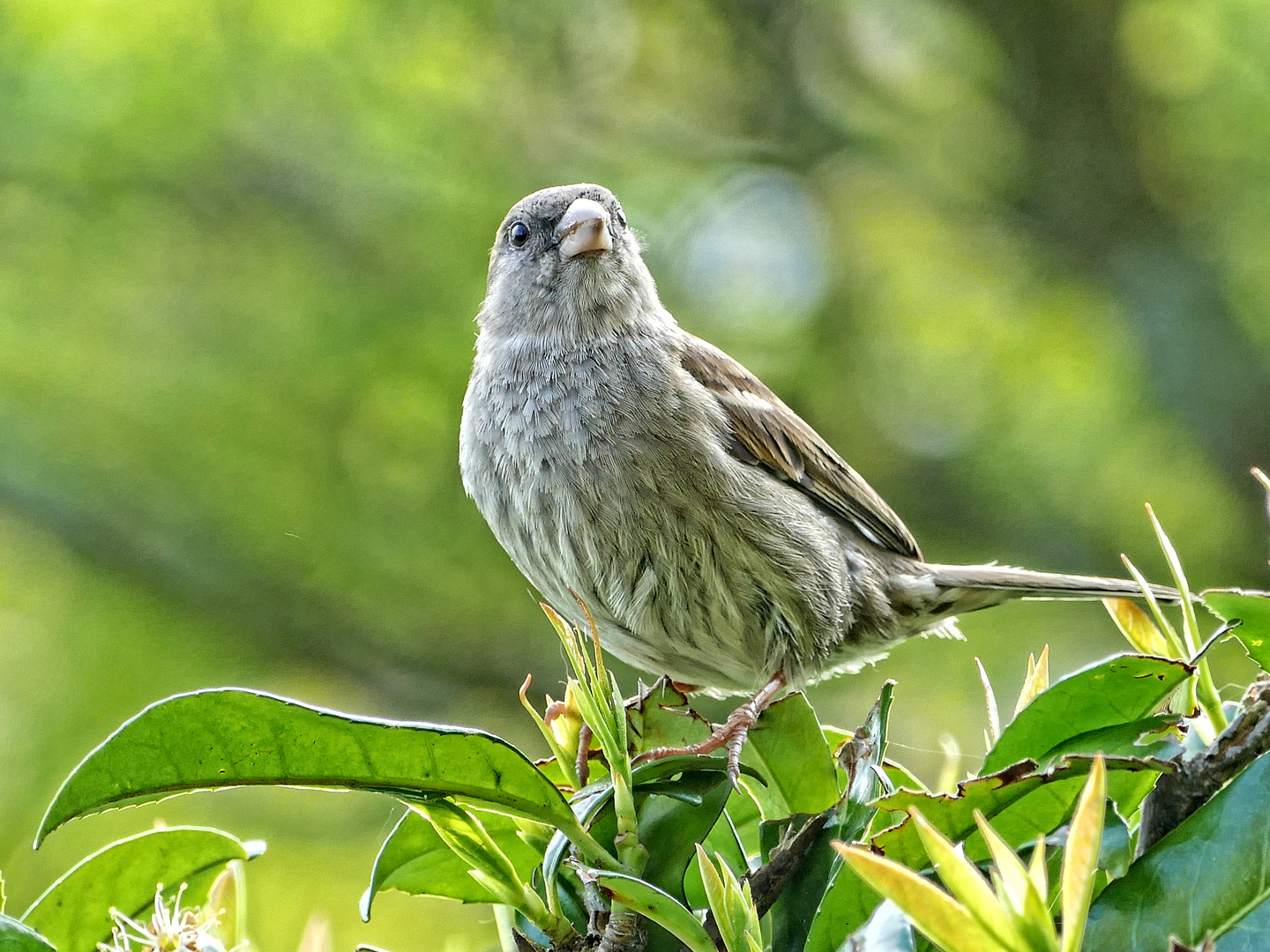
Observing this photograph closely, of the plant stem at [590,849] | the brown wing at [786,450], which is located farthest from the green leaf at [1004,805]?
the brown wing at [786,450]

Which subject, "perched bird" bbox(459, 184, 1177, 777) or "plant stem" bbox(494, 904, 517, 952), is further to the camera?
"perched bird" bbox(459, 184, 1177, 777)

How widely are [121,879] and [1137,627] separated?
1125 mm

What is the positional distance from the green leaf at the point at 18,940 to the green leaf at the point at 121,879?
22 centimetres

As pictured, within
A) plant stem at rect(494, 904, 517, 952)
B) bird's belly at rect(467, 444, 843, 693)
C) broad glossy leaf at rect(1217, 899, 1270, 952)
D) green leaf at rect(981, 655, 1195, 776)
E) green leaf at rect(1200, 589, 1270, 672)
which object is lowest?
broad glossy leaf at rect(1217, 899, 1270, 952)

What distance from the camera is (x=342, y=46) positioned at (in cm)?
393

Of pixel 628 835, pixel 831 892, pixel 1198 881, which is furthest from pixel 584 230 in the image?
pixel 1198 881

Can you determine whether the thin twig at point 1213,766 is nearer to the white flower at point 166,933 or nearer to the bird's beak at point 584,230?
the white flower at point 166,933

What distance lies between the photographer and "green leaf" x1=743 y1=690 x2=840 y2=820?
1246 mm

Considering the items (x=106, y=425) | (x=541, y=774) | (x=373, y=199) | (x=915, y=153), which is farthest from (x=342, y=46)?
(x=541, y=774)

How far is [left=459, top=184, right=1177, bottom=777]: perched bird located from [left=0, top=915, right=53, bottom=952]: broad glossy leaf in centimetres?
107

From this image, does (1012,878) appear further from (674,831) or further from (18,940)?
(18,940)

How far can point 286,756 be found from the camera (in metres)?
1.06

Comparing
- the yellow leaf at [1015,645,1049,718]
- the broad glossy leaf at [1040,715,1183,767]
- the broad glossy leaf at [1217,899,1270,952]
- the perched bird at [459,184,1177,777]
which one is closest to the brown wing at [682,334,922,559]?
the perched bird at [459,184,1177,777]

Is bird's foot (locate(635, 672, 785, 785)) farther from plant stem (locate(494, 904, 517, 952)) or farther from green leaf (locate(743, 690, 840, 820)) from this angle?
plant stem (locate(494, 904, 517, 952))
